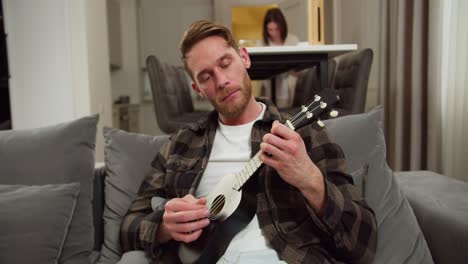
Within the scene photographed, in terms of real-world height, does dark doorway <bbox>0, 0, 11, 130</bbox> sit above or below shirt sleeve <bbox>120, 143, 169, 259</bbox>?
above

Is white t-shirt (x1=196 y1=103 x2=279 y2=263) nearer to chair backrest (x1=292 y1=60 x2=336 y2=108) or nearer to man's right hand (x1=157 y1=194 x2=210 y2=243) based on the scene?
man's right hand (x1=157 y1=194 x2=210 y2=243)

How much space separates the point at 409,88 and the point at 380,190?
1.24m

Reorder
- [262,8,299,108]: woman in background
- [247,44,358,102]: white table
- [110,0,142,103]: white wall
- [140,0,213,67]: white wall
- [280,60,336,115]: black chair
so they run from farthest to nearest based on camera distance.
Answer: [140,0,213,67]: white wall, [110,0,142,103]: white wall, [262,8,299,108]: woman in background, [280,60,336,115]: black chair, [247,44,358,102]: white table

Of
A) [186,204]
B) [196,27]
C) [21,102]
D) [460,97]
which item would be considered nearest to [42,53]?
[21,102]

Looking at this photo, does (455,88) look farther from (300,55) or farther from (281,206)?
(281,206)

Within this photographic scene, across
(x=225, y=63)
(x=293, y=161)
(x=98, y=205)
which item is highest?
(x=225, y=63)

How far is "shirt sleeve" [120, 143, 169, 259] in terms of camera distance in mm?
1032

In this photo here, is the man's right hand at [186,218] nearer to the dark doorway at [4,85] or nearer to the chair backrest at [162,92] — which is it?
the chair backrest at [162,92]

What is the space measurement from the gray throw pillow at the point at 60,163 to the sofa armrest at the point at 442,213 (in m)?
0.98

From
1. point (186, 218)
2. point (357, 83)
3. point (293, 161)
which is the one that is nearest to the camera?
point (293, 161)

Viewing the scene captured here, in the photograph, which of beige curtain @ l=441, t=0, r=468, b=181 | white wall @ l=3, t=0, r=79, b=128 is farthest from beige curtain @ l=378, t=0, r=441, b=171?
white wall @ l=3, t=0, r=79, b=128

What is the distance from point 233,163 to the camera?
111 cm

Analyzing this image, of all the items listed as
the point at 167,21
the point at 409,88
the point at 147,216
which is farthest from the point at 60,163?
the point at 167,21

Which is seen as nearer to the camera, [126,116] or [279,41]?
[279,41]
